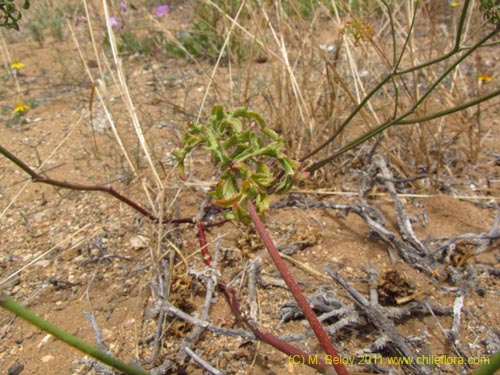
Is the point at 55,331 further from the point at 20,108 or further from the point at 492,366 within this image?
the point at 20,108

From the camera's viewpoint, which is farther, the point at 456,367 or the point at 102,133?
A: the point at 102,133

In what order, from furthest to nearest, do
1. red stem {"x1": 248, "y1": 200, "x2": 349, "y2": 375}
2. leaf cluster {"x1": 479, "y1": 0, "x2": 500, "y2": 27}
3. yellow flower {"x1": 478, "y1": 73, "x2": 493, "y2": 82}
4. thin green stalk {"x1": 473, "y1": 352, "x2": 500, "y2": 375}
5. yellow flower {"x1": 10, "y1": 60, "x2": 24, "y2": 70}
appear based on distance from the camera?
yellow flower {"x1": 10, "y1": 60, "x2": 24, "y2": 70}
yellow flower {"x1": 478, "y1": 73, "x2": 493, "y2": 82}
leaf cluster {"x1": 479, "y1": 0, "x2": 500, "y2": 27}
red stem {"x1": 248, "y1": 200, "x2": 349, "y2": 375}
thin green stalk {"x1": 473, "y1": 352, "x2": 500, "y2": 375}

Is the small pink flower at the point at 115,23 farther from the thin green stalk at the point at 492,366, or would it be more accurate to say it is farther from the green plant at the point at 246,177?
the thin green stalk at the point at 492,366

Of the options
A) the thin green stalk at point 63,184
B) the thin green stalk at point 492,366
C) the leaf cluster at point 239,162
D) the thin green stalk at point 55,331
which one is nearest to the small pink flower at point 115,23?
the thin green stalk at point 63,184

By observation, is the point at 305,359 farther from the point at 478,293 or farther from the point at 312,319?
the point at 478,293

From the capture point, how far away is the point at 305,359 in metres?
0.96

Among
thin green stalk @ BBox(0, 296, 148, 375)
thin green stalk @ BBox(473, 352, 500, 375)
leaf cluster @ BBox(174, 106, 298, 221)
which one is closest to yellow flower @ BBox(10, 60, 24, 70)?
leaf cluster @ BBox(174, 106, 298, 221)

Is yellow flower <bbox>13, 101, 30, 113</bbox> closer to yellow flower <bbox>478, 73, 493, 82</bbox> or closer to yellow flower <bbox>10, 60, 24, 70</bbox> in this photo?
yellow flower <bbox>10, 60, 24, 70</bbox>

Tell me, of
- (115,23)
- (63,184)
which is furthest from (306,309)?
(115,23)

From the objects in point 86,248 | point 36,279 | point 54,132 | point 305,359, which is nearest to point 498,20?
point 305,359

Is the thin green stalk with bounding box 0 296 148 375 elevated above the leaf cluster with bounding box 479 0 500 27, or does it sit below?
below

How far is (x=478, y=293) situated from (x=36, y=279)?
4.42 ft

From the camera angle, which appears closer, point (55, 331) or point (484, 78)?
point (55, 331)

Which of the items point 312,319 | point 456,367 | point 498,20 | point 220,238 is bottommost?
point 456,367
